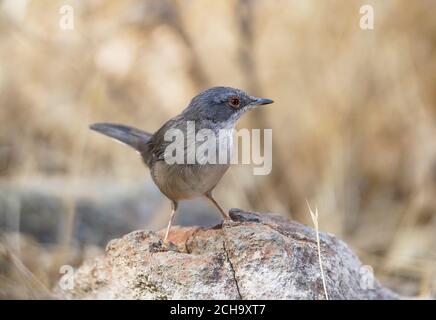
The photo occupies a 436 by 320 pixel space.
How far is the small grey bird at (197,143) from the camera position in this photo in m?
4.35

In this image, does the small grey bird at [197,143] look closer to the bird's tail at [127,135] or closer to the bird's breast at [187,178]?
the bird's breast at [187,178]

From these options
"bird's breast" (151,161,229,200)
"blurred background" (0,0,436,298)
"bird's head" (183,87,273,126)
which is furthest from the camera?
"blurred background" (0,0,436,298)

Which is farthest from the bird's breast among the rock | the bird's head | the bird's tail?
the bird's tail

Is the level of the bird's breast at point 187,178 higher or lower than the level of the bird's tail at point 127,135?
lower

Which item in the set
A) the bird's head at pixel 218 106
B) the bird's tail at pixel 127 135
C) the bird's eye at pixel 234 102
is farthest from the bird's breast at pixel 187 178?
A: the bird's tail at pixel 127 135

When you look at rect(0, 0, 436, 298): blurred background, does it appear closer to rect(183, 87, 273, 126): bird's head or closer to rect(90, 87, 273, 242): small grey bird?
rect(90, 87, 273, 242): small grey bird

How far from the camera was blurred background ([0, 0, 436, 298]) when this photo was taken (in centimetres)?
823

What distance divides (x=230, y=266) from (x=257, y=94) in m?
4.92

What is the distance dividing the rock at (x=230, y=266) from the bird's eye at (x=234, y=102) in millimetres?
794

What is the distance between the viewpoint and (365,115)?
8922mm

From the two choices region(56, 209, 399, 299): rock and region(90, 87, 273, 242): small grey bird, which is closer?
region(56, 209, 399, 299): rock

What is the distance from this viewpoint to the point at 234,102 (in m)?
4.69

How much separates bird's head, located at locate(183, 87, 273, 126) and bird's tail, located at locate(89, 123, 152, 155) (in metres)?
0.84
